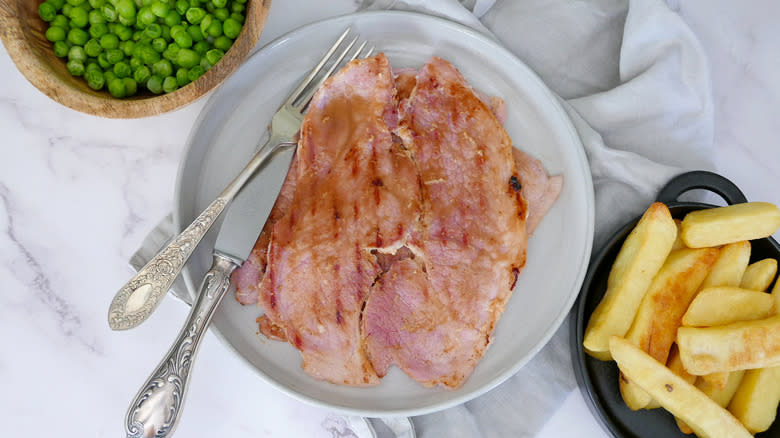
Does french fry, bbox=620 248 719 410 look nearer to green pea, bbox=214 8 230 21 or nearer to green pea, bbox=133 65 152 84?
green pea, bbox=214 8 230 21

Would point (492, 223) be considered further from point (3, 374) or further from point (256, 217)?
point (3, 374)

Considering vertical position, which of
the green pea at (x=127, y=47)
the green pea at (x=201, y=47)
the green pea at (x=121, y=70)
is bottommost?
the green pea at (x=121, y=70)

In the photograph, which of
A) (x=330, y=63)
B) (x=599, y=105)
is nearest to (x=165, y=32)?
(x=330, y=63)

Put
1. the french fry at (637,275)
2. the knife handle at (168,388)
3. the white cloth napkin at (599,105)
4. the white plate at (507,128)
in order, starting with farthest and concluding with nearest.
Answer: the white cloth napkin at (599,105) → the white plate at (507,128) → the french fry at (637,275) → the knife handle at (168,388)

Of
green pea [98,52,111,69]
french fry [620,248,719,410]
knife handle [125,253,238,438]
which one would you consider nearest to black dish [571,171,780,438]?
french fry [620,248,719,410]

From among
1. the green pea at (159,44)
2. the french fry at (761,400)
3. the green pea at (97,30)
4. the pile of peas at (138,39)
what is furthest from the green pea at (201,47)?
the french fry at (761,400)

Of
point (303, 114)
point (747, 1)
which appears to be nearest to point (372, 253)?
point (303, 114)

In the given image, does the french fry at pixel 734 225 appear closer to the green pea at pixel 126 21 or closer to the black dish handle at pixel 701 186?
the black dish handle at pixel 701 186
